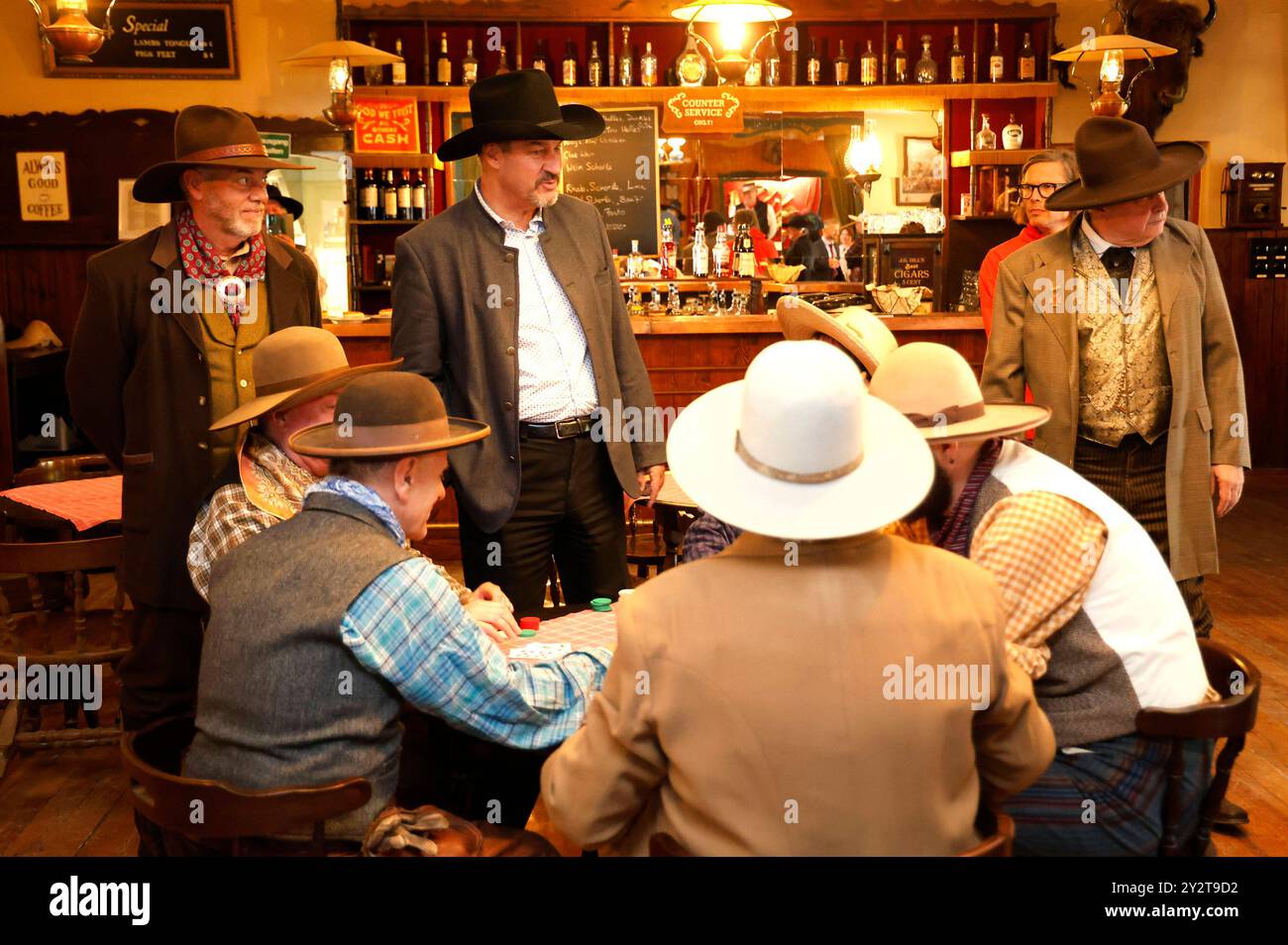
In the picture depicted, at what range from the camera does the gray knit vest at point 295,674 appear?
205 centimetres

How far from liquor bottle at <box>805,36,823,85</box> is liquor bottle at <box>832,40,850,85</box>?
0.13m

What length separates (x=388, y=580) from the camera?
6.79 ft

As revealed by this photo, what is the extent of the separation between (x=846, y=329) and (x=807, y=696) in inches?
55.7

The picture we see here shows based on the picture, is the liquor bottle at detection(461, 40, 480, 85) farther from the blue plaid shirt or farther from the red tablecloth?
the blue plaid shirt

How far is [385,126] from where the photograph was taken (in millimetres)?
8984

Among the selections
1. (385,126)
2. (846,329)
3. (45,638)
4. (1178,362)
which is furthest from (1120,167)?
(385,126)

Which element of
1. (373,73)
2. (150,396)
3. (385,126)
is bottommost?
(150,396)

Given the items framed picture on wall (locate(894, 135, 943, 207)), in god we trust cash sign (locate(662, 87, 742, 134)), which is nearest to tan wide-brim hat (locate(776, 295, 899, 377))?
in god we trust cash sign (locate(662, 87, 742, 134))

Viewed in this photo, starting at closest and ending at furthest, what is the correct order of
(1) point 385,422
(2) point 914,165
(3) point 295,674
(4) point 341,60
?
1. (3) point 295,674
2. (1) point 385,422
3. (4) point 341,60
4. (2) point 914,165

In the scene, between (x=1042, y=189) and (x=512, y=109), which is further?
(x=1042, y=189)

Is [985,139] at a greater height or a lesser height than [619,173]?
greater

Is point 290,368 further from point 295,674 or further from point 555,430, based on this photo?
point 295,674
